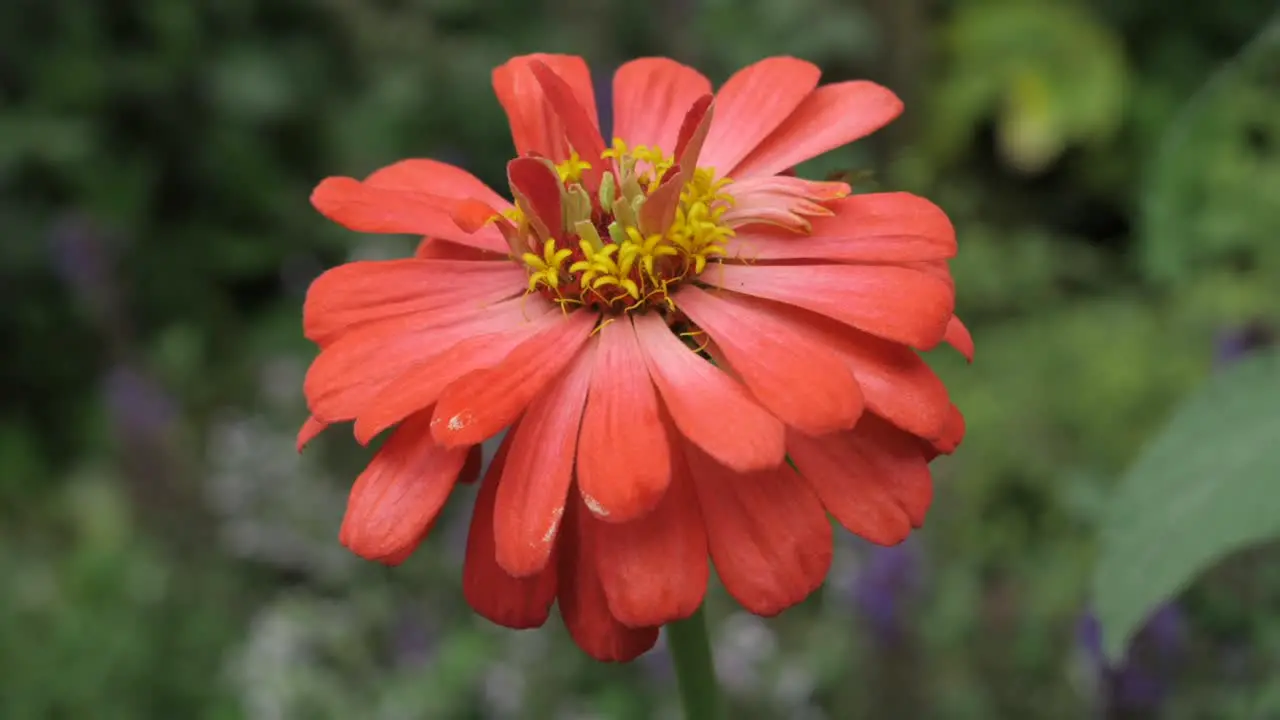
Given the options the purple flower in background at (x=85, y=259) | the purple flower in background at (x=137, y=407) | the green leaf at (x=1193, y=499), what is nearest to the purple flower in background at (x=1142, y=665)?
the green leaf at (x=1193, y=499)

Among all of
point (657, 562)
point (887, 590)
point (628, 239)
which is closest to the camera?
point (657, 562)

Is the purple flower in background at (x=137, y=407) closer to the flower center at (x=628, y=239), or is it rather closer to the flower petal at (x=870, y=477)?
the flower center at (x=628, y=239)

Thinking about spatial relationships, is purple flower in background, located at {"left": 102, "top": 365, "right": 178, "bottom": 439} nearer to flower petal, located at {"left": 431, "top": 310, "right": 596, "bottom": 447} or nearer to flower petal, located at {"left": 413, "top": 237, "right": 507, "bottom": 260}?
flower petal, located at {"left": 413, "top": 237, "right": 507, "bottom": 260}

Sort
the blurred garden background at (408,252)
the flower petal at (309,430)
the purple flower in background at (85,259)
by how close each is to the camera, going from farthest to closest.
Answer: the purple flower in background at (85,259)
the blurred garden background at (408,252)
the flower petal at (309,430)

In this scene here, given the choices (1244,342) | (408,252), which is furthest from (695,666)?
(408,252)

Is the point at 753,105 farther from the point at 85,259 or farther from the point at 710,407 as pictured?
the point at 85,259

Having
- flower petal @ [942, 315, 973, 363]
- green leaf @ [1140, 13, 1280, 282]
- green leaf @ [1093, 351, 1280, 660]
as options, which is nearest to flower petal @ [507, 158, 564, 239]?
flower petal @ [942, 315, 973, 363]
